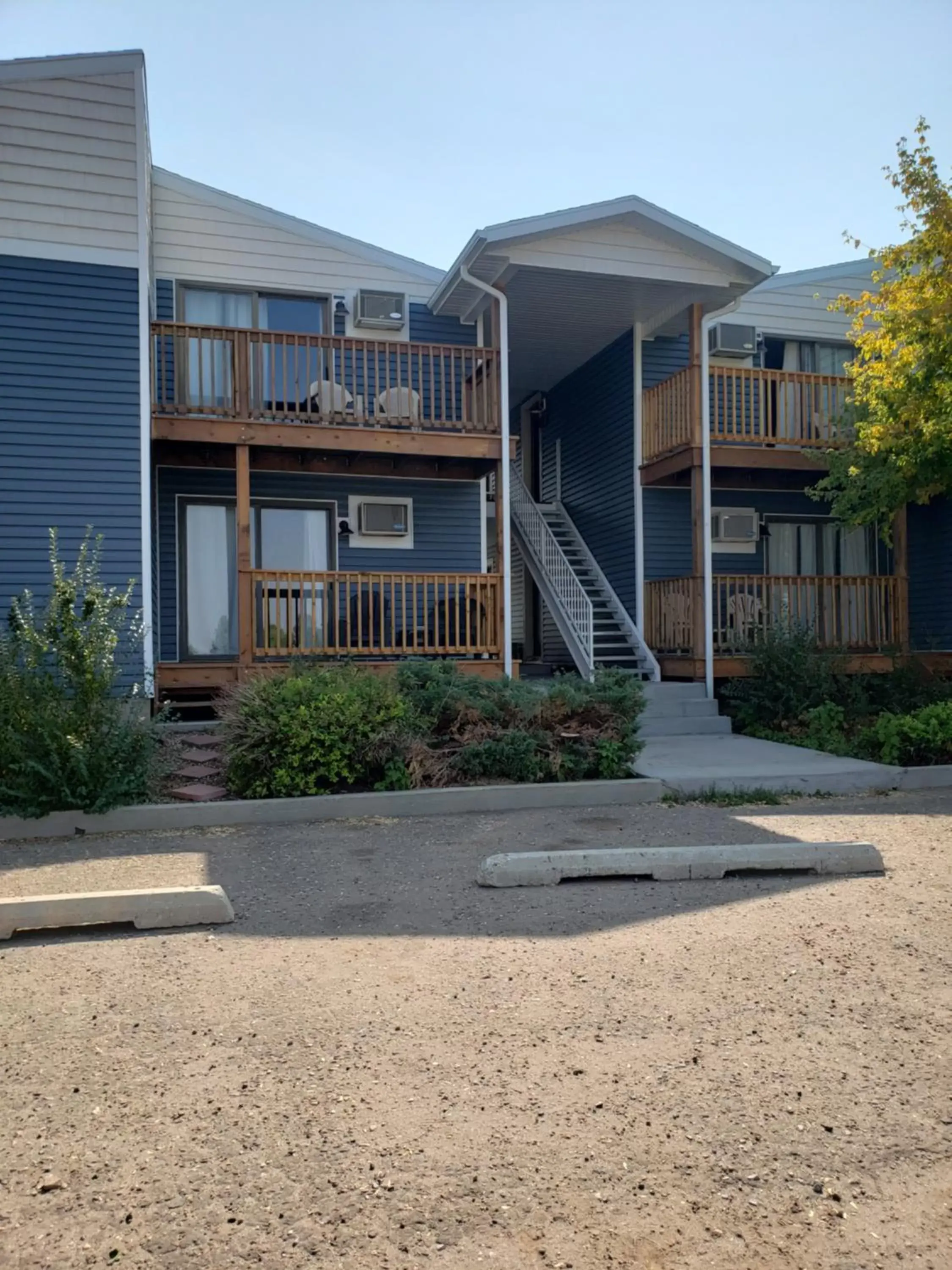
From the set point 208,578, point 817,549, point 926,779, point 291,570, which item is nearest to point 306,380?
point 291,570

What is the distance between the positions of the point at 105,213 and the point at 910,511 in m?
12.6

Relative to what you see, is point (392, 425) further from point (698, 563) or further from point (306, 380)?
point (698, 563)

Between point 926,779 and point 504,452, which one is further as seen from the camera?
point 504,452

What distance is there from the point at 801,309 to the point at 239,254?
8760 millimetres

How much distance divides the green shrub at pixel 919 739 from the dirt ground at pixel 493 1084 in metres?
4.60

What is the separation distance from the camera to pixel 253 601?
10.8 meters

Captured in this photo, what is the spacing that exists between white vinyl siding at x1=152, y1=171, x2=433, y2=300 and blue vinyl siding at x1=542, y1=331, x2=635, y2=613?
3.71m

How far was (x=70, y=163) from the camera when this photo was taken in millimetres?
10320

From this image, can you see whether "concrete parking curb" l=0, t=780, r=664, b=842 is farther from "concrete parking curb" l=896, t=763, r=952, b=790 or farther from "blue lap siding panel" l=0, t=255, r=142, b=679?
"blue lap siding panel" l=0, t=255, r=142, b=679

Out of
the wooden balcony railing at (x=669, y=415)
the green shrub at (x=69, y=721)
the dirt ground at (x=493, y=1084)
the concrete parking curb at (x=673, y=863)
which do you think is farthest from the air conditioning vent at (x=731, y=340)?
the dirt ground at (x=493, y=1084)

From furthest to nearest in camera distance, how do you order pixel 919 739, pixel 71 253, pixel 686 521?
pixel 686 521
pixel 71 253
pixel 919 739

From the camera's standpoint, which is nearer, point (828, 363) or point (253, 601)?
point (253, 601)

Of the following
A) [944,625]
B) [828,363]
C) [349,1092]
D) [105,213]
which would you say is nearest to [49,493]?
[105,213]

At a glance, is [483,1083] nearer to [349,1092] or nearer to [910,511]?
[349,1092]
